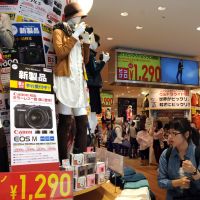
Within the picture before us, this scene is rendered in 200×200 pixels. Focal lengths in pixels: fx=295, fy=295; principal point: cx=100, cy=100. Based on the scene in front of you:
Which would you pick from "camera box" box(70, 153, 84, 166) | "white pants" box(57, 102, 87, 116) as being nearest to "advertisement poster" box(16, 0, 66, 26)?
"white pants" box(57, 102, 87, 116)

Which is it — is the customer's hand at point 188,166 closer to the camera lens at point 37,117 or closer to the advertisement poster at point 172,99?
the camera lens at point 37,117

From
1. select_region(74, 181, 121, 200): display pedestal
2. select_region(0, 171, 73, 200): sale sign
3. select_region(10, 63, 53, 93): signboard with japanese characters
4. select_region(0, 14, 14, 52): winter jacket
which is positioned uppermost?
select_region(0, 14, 14, 52): winter jacket

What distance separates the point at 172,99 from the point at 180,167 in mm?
6908

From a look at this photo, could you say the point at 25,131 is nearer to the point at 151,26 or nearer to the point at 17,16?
the point at 17,16

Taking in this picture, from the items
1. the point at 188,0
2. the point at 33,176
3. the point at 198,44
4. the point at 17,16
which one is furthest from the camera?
the point at 198,44

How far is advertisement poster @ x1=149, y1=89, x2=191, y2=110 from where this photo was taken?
9.03 meters

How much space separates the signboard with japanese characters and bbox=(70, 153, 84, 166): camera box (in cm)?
55

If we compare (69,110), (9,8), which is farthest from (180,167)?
(9,8)

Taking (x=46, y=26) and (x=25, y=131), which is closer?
(x=25, y=131)

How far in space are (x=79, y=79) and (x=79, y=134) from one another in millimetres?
497

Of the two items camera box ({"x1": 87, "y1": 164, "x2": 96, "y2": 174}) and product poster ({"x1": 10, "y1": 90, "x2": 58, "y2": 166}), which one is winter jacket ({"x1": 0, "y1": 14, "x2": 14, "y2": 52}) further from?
camera box ({"x1": 87, "y1": 164, "x2": 96, "y2": 174})

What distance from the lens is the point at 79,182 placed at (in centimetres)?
228

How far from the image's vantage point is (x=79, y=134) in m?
2.64

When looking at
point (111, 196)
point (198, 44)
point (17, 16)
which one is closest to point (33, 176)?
point (111, 196)
